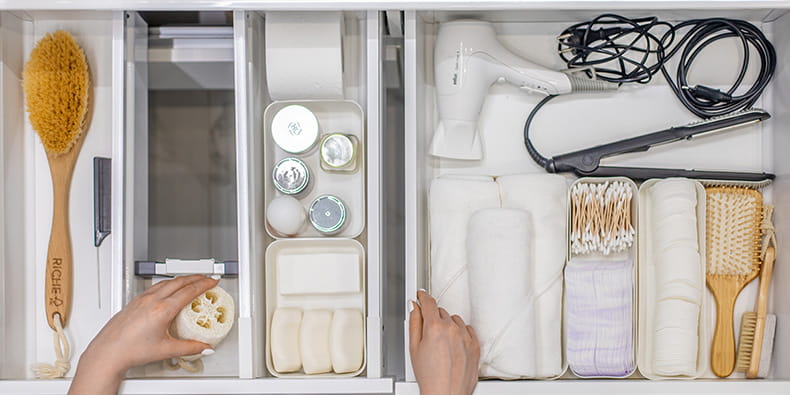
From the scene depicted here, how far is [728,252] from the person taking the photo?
1.03 m

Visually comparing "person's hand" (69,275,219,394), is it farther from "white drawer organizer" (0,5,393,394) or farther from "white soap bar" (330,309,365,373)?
"white soap bar" (330,309,365,373)

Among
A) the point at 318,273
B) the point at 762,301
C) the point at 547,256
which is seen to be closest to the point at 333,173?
the point at 318,273

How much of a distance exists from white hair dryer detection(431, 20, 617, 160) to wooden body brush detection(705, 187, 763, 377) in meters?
0.26

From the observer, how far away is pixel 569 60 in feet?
3.57

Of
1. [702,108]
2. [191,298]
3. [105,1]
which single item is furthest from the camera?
[702,108]

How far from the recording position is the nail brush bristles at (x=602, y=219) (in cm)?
101

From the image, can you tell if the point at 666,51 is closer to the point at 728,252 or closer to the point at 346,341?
the point at 728,252

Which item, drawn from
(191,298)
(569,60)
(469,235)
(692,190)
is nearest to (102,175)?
(191,298)

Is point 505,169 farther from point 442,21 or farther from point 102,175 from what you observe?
point 102,175

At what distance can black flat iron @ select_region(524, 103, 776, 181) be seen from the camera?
3.43ft

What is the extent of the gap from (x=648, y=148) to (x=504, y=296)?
1.18 feet

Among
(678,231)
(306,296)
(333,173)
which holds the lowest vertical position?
(306,296)

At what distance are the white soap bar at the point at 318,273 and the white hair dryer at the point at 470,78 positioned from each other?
241mm

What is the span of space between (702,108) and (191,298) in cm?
89
